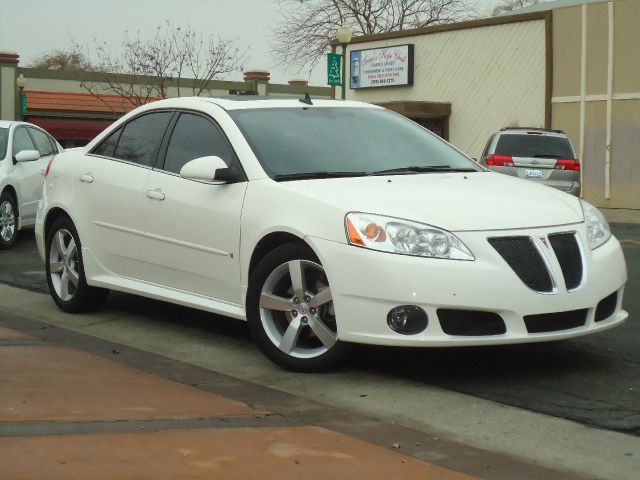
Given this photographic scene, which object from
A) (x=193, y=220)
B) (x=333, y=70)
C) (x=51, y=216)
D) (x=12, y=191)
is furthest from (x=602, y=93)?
(x=193, y=220)

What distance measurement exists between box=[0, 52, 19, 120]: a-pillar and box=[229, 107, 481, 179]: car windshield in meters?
48.8

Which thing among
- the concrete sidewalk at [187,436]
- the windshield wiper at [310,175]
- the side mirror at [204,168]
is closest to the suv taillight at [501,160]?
the windshield wiper at [310,175]

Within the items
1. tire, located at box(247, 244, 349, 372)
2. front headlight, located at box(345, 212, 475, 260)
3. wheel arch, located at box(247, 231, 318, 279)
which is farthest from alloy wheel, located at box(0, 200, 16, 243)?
front headlight, located at box(345, 212, 475, 260)

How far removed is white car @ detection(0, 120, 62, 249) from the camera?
45.4ft

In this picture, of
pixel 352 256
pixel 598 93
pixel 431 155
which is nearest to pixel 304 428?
pixel 352 256

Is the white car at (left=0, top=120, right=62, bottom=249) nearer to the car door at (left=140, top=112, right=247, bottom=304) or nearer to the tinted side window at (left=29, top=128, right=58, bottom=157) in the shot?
the tinted side window at (left=29, top=128, right=58, bottom=157)

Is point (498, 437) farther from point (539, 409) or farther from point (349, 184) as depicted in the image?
point (349, 184)

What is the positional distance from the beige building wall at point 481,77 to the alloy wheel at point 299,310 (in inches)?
962

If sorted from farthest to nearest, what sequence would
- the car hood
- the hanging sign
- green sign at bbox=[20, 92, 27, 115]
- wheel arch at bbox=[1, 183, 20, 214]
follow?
green sign at bbox=[20, 92, 27, 115] → the hanging sign → wheel arch at bbox=[1, 183, 20, 214] → the car hood

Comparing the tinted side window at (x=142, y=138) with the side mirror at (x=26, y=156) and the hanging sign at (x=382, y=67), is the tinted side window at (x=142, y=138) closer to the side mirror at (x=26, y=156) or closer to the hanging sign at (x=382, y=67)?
the side mirror at (x=26, y=156)

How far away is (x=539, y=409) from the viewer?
5.46 m

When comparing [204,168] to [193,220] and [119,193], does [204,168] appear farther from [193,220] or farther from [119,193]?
[119,193]

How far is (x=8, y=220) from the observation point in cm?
1383

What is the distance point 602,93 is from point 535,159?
353 inches
